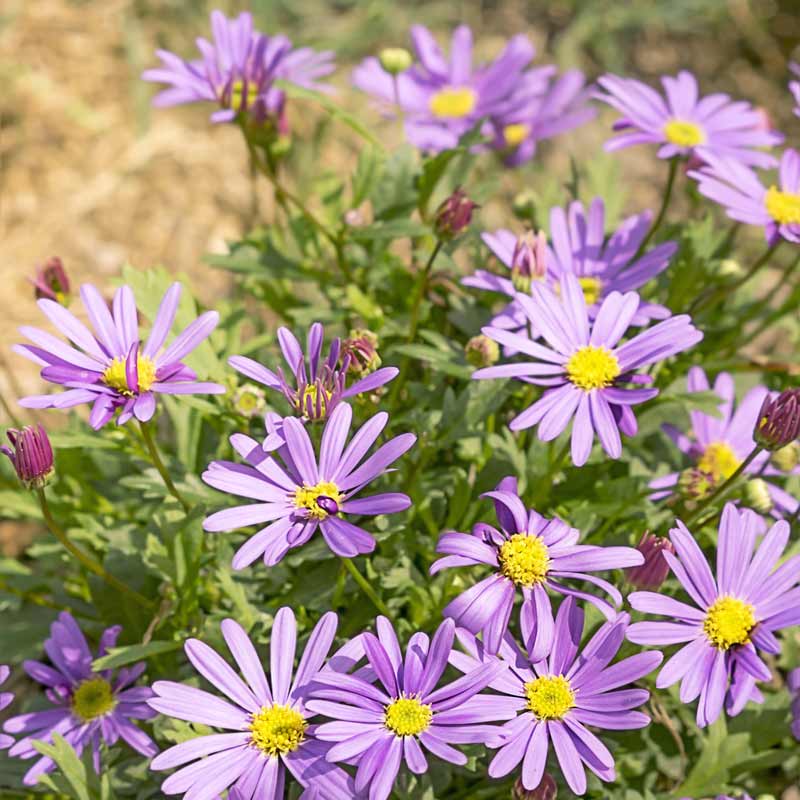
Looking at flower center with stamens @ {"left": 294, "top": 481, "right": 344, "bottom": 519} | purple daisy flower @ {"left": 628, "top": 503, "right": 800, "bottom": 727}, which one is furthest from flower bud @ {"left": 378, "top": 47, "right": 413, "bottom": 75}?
purple daisy flower @ {"left": 628, "top": 503, "right": 800, "bottom": 727}

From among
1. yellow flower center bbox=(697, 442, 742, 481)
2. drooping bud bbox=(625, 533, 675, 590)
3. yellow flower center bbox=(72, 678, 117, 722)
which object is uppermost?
yellow flower center bbox=(697, 442, 742, 481)

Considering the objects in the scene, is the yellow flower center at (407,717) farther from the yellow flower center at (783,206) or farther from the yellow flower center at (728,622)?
the yellow flower center at (783,206)

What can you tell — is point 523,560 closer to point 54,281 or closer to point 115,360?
point 115,360

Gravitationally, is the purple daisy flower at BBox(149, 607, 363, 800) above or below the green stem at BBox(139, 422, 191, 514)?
below

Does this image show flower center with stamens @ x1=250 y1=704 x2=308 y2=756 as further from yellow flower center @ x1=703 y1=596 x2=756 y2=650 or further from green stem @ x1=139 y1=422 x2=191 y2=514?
yellow flower center @ x1=703 y1=596 x2=756 y2=650

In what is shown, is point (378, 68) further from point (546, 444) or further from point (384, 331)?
point (546, 444)

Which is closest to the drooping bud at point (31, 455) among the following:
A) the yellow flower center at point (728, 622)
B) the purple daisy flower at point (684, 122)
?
the yellow flower center at point (728, 622)

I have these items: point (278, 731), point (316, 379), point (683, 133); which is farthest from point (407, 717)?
point (683, 133)
